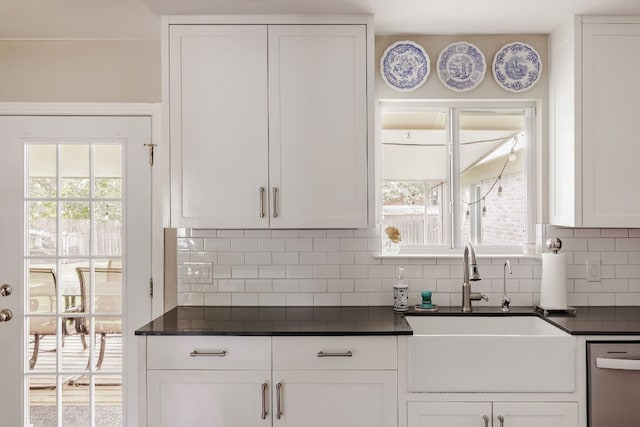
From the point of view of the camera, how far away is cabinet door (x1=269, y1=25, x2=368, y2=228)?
7.11 feet

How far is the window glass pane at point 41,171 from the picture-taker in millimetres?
2502

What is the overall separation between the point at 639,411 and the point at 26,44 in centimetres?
339

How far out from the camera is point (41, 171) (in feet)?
8.21

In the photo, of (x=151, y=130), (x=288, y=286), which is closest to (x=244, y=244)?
(x=288, y=286)

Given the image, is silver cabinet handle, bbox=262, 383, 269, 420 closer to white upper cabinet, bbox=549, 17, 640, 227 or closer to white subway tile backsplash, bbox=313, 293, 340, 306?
white subway tile backsplash, bbox=313, 293, 340, 306

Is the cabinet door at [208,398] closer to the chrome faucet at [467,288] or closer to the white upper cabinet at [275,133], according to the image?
the white upper cabinet at [275,133]

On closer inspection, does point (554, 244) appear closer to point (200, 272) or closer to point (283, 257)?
point (283, 257)

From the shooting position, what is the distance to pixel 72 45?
2520mm

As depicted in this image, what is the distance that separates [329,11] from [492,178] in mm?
1249

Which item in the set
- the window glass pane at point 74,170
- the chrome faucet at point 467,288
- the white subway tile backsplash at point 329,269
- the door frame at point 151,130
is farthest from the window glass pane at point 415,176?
the window glass pane at point 74,170

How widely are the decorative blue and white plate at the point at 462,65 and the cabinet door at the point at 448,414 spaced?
5.11 ft

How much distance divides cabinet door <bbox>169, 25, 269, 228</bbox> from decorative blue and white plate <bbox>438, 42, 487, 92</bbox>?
3.15ft

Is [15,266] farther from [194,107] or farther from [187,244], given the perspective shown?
[194,107]

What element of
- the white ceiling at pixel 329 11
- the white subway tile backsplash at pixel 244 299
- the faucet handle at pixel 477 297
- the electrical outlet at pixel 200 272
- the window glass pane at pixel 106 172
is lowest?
the white subway tile backsplash at pixel 244 299
